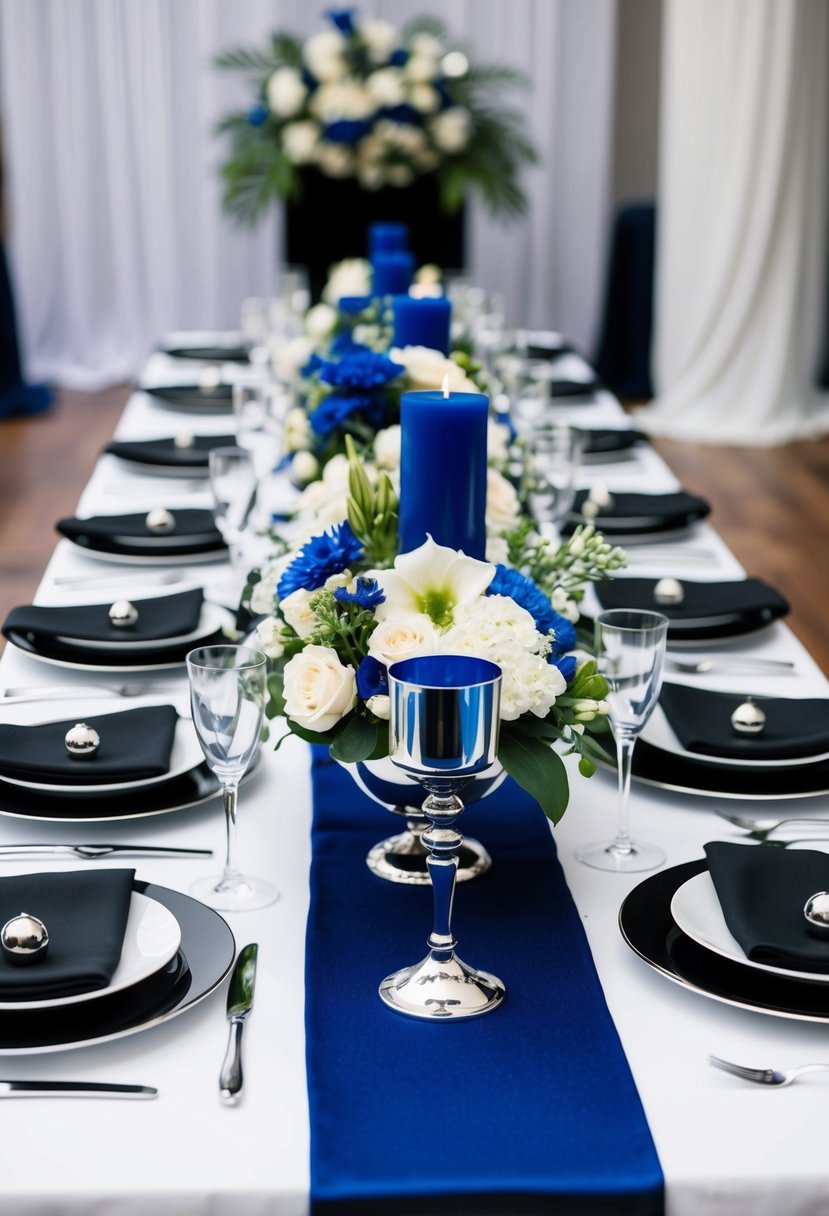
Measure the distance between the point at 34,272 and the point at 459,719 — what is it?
268 inches

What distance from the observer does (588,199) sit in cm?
721

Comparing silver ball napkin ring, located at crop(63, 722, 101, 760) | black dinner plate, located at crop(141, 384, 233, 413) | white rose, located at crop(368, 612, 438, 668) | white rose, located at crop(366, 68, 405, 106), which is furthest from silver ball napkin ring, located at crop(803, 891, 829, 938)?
white rose, located at crop(366, 68, 405, 106)

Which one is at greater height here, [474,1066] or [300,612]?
[300,612]

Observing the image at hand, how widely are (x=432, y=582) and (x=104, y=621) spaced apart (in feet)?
2.32

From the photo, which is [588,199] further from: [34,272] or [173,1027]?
[173,1027]

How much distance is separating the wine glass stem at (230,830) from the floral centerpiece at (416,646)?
0.07 meters

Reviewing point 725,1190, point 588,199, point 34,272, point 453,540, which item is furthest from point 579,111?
point 725,1190

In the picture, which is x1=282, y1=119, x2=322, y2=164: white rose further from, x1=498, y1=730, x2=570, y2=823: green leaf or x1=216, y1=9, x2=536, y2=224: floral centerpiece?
x1=498, y1=730, x2=570, y2=823: green leaf

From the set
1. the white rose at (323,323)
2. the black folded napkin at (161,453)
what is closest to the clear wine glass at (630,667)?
the black folded napkin at (161,453)

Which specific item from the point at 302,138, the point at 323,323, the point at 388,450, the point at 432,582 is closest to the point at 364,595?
the point at 432,582

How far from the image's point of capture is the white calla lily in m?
1.10

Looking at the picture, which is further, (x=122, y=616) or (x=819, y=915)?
(x=122, y=616)

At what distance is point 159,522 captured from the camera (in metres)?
2.12

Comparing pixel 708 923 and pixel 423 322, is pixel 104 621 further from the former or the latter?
pixel 708 923
